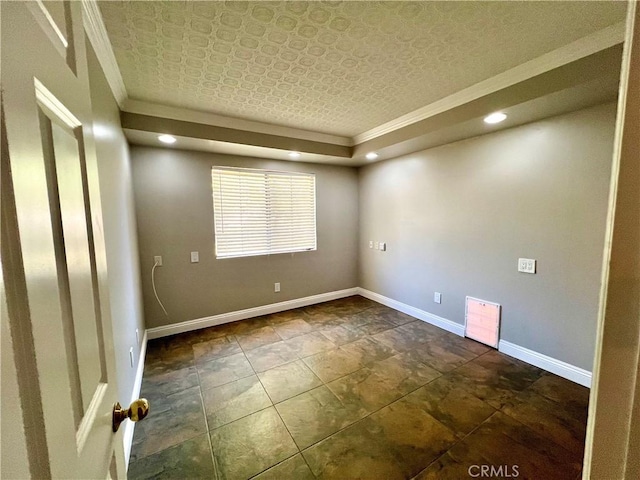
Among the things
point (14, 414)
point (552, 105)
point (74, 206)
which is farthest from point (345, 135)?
point (14, 414)

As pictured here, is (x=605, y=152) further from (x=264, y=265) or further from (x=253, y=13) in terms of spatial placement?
(x=264, y=265)

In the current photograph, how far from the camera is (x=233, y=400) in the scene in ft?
6.68

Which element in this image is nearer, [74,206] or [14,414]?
[14,414]

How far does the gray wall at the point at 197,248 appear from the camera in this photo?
291 centimetres

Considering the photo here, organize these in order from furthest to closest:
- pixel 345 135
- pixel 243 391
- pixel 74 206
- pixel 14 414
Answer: pixel 345 135 < pixel 243 391 < pixel 74 206 < pixel 14 414

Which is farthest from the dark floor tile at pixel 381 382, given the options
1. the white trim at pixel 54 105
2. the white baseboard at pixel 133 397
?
the white trim at pixel 54 105

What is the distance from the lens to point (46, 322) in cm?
39

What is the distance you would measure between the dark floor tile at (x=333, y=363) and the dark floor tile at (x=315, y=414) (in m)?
0.24

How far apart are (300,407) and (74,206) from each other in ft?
6.48

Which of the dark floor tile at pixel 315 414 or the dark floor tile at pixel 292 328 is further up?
the dark floor tile at pixel 292 328

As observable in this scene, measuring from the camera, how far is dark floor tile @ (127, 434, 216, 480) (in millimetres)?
1452

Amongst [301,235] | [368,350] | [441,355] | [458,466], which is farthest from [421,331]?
[301,235]

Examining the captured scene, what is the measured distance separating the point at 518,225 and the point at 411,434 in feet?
6.86

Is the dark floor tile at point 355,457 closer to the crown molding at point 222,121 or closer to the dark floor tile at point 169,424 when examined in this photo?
the dark floor tile at point 169,424
